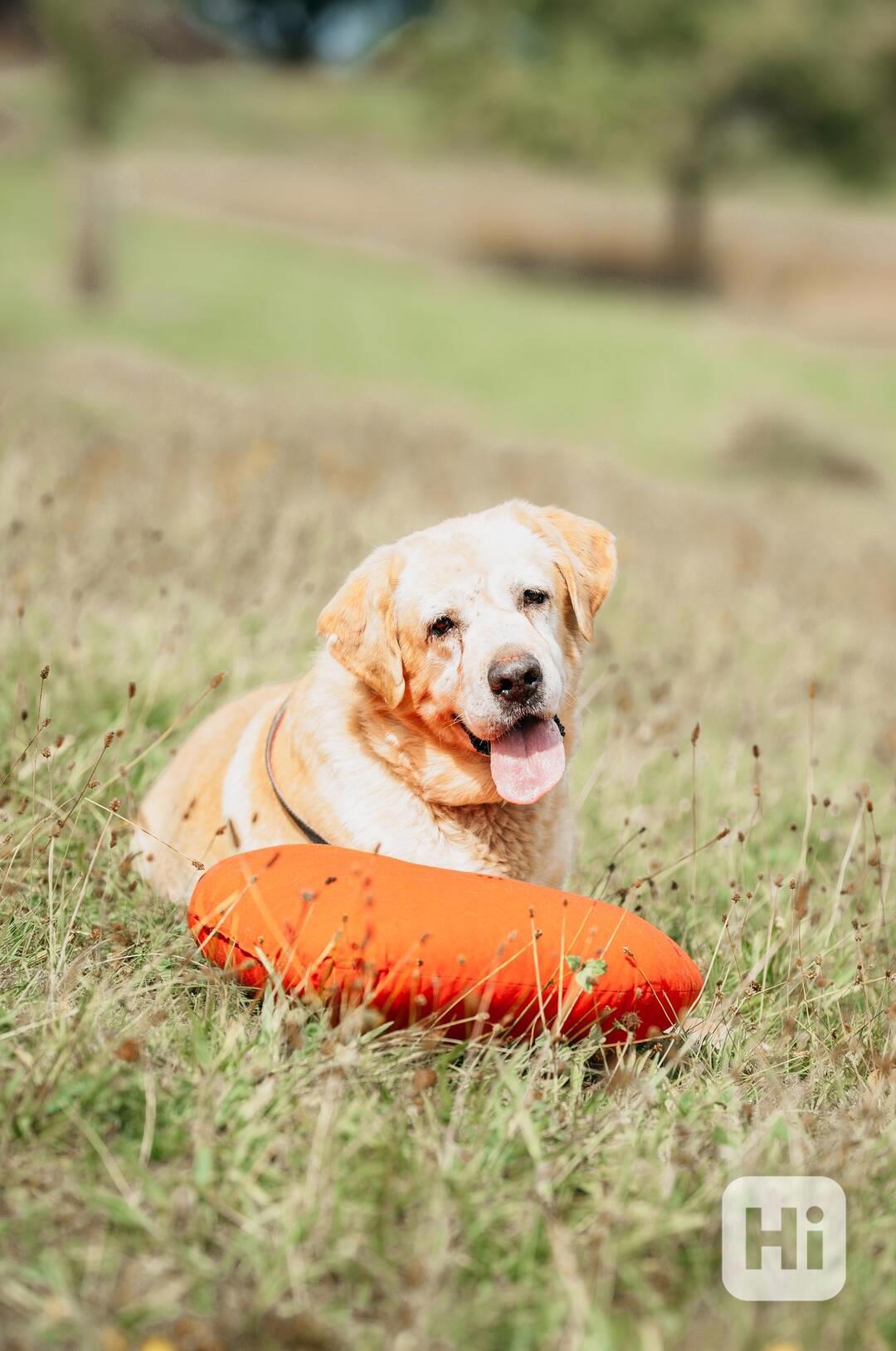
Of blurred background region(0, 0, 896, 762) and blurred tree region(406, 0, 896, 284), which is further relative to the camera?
blurred tree region(406, 0, 896, 284)

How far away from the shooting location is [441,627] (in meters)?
2.96

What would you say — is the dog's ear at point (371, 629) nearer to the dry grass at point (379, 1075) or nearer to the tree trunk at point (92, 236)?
the dry grass at point (379, 1075)

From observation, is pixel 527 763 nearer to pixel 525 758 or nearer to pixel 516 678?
pixel 525 758

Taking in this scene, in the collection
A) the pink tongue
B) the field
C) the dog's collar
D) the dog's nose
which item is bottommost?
the field

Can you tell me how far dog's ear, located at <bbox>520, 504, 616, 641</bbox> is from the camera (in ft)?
10.4

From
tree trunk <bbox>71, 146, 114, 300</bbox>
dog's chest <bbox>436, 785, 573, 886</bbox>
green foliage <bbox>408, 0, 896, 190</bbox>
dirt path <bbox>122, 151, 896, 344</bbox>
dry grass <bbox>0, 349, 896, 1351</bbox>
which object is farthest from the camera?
dirt path <bbox>122, 151, 896, 344</bbox>

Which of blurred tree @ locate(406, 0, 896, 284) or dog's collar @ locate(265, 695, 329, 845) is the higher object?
blurred tree @ locate(406, 0, 896, 284)

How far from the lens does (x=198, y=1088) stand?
2.23 metres

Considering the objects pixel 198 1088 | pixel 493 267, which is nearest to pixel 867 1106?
pixel 198 1088

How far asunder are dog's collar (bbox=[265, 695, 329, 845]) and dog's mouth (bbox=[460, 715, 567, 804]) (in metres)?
0.47

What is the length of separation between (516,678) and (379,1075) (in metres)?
0.96

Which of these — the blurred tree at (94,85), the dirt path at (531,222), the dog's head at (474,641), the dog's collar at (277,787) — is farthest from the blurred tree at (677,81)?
the dog's collar at (277,787)

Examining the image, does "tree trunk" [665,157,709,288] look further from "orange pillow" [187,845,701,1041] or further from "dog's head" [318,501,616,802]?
"orange pillow" [187,845,701,1041]

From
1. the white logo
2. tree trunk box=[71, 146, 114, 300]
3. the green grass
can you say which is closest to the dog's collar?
the white logo
